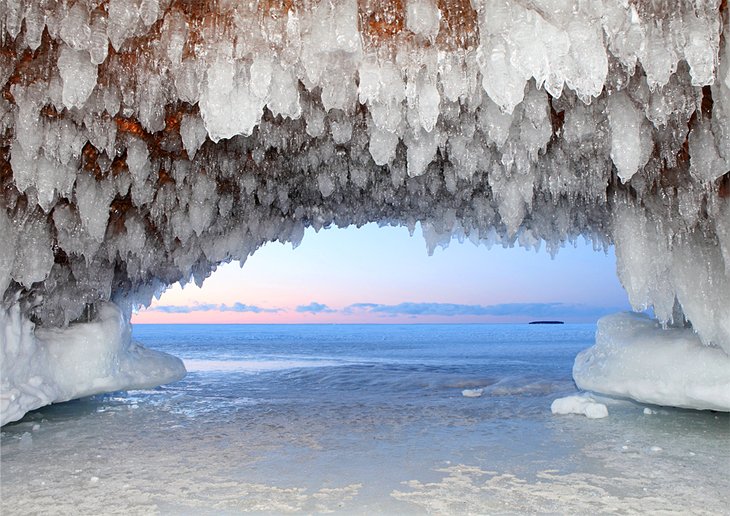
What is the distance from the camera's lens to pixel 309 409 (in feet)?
25.9

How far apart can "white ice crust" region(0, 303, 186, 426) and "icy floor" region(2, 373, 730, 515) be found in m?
0.38

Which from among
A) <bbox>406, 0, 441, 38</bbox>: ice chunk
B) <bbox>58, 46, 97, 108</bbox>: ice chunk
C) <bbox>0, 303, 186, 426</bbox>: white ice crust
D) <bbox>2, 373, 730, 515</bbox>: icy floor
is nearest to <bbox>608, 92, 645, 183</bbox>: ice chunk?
<bbox>406, 0, 441, 38</bbox>: ice chunk

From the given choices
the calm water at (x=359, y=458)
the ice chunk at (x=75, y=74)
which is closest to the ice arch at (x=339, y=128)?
the ice chunk at (x=75, y=74)

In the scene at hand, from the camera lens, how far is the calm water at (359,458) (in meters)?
3.73

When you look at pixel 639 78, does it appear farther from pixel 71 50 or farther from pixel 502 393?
pixel 502 393

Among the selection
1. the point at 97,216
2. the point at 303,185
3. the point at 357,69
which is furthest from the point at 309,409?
the point at 357,69

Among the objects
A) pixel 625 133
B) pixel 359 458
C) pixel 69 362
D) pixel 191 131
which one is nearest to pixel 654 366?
pixel 625 133

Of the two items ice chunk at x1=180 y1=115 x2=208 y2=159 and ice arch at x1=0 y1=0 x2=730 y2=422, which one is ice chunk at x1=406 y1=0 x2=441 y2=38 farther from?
ice chunk at x1=180 y1=115 x2=208 y2=159

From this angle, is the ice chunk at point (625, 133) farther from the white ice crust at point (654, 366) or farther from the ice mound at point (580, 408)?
the ice mound at point (580, 408)

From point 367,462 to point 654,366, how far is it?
412 cm

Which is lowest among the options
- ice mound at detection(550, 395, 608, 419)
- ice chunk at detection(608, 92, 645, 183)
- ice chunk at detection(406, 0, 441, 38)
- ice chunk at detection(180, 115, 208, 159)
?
ice mound at detection(550, 395, 608, 419)

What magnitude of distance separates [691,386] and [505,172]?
124 inches

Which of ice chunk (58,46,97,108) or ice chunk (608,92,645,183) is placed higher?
ice chunk (58,46,97,108)

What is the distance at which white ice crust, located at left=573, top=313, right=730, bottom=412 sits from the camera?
6.31 m
